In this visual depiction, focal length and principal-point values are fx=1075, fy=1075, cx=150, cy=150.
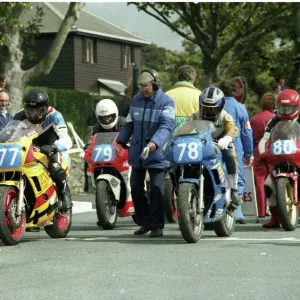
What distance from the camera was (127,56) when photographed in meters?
71.1

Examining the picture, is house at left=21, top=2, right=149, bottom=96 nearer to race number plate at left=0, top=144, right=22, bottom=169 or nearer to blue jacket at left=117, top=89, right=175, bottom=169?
blue jacket at left=117, top=89, right=175, bottom=169

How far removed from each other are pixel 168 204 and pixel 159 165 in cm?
208

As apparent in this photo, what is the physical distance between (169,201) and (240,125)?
1392 mm

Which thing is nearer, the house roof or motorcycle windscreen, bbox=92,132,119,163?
motorcycle windscreen, bbox=92,132,119,163

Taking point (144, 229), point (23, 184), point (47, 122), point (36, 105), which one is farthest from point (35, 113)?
point (144, 229)

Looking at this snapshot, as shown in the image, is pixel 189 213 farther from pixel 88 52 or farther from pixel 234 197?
pixel 88 52

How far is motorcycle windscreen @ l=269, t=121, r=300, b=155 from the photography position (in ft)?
42.7

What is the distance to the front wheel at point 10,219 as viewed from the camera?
1069 cm

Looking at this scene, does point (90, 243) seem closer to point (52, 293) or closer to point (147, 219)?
point (147, 219)

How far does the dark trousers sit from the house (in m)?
48.9

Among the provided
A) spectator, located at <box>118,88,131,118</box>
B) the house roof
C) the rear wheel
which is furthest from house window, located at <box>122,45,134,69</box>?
the rear wheel

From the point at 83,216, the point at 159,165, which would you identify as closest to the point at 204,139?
the point at 159,165

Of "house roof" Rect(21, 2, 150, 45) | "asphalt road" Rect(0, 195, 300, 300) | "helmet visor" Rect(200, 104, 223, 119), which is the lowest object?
"asphalt road" Rect(0, 195, 300, 300)

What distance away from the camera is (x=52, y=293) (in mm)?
7719
